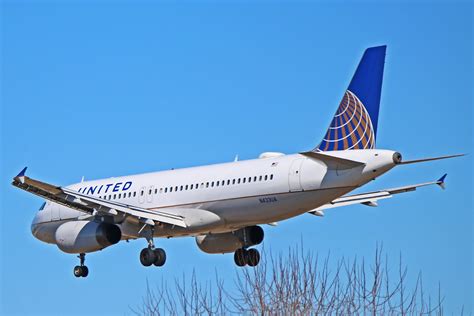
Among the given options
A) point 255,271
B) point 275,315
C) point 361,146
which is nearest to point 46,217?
point 361,146

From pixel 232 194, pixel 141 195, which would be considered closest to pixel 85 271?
pixel 141 195

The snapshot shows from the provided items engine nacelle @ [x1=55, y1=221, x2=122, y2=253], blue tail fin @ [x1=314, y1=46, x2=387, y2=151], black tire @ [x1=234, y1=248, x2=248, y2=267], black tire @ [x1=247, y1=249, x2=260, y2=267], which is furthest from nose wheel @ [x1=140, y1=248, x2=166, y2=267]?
blue tail fin @ [x1=314, y1=46, x2=387, y2=151]

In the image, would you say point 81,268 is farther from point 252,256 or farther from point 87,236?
point 252,256

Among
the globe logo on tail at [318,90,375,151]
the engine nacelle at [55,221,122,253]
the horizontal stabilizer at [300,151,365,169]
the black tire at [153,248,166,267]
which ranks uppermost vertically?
the globe logo on tail at [318,90,375,151]

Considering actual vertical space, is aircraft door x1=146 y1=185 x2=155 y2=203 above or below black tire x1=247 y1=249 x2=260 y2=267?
above

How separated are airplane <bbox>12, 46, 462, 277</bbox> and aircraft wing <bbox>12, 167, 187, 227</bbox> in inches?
1.6

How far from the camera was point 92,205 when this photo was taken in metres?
48.3

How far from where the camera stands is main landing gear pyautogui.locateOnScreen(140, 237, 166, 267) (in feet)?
159

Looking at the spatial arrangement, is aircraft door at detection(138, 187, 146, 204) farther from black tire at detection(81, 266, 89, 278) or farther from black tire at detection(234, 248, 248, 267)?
black tire at detection(234, 248, 248, 267)

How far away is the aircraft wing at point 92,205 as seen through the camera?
152 ft

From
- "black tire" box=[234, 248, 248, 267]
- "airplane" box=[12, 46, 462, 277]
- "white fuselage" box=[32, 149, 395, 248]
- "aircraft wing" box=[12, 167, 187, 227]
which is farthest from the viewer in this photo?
"black tire" box=[234, 248, 248, 267]

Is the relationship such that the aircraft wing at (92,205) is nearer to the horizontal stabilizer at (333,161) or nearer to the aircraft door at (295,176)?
the aircraft door at (295,176)

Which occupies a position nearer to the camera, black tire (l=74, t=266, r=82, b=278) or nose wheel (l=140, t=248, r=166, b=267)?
nose wheel (l=140, t=248, r=166, b=267)

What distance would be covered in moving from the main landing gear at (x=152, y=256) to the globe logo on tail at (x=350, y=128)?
826 cm
